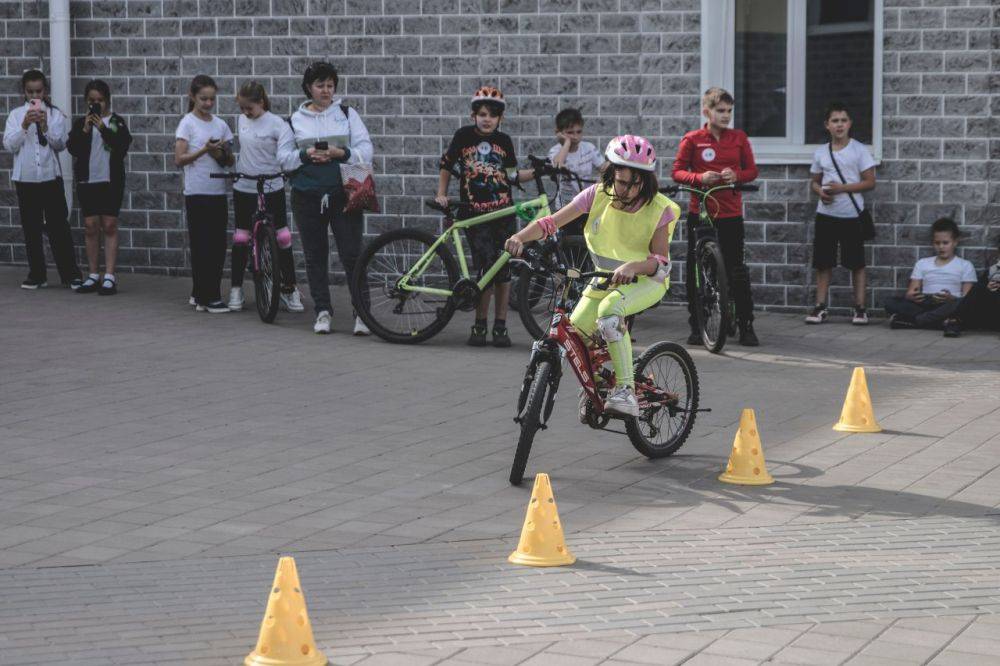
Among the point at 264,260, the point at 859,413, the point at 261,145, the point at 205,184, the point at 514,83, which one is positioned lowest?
the point at 859,413

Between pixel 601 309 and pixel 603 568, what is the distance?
211cm

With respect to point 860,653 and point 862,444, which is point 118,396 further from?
point 860,653

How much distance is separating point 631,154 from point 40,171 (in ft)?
28.4

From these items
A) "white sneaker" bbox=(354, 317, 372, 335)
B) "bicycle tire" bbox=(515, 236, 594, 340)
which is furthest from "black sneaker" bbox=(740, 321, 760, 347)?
"white sneaker" bbox=(354, 317, 372, 335)

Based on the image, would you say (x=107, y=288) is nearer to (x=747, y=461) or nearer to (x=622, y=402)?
(x=622, y=402)

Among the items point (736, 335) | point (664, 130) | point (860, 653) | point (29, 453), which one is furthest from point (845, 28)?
point (860, 653)

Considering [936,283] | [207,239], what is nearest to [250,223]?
[207,239]

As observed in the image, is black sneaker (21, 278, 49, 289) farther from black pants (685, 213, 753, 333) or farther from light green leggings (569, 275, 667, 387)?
light green leggings (569, 275, 667, 387)

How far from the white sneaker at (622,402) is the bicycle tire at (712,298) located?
161 inches

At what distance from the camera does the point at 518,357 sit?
12.2 meters

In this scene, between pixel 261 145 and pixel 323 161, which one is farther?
pixel 261 145

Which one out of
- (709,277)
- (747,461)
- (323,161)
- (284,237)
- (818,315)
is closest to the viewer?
(747,461)

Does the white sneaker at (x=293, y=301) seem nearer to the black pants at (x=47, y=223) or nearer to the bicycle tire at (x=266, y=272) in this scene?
the bicycle tire at (x=266, y=272)

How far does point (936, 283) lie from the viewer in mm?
14008
